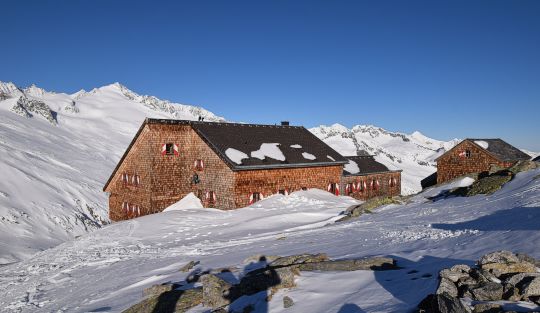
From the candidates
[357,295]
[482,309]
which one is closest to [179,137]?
[357,295]

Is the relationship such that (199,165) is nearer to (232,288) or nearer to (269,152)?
(269,152)

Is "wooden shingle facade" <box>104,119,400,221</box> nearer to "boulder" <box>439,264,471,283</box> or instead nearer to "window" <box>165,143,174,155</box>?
"window" <box>165,143,174,155</box>

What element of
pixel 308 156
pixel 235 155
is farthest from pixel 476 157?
pixel 235 155

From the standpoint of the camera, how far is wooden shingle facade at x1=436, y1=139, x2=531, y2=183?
3450cm

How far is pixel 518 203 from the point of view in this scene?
1380 cm

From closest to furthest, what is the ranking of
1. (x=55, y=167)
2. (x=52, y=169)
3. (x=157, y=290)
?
(x=157, y=290)
(x=52, y=169)
(x=55, y=167)

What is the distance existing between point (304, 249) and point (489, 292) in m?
7.25

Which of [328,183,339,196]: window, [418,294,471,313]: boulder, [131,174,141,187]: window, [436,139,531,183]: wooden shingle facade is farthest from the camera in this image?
[436,139,531,183]: wooden shingle facade

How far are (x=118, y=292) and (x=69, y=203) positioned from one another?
39334mm

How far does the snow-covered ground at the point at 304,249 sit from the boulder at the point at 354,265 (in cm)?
30

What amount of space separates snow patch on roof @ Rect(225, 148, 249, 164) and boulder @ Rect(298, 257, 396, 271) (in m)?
17.4

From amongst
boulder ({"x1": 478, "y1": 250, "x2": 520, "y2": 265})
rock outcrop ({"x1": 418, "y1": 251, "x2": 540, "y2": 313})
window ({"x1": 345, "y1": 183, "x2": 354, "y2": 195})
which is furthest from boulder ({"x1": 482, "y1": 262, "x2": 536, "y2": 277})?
window ({"x1": 345, "y1": 183, "x2": 354, "y2": 195})

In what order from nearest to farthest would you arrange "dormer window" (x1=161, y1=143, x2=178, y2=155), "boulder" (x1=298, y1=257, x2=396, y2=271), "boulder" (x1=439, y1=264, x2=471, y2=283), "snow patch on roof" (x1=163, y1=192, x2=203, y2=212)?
"boulder" (x1=439, y1=264, x2=471, y2=283)
"boulder" (x1=298, y1=257, x2=396, y2=271)
"snow patch on roof" (x1=163, y1=192, x2=203, y2=212)
"dormer window" (x1=161, y1=143, x2=178, y2=155)

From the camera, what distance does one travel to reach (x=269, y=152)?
29297mm
